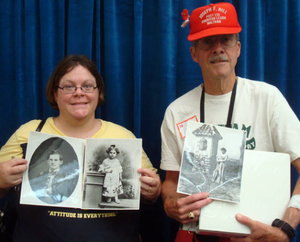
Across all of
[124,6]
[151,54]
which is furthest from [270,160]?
[124,6]

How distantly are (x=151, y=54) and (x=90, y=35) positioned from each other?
491 mm

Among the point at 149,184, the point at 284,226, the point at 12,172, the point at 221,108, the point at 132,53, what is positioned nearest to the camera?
the point at 284,226

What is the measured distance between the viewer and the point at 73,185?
1.32 m

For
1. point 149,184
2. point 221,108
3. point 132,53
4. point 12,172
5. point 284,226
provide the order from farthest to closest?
point 132,53 → point 221,108 → point 149,184 → point 12,172 → point 284,226

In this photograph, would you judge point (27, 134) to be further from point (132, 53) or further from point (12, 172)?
point (132, 53)

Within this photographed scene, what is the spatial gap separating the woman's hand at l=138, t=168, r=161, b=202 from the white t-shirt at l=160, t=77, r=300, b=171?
0.49ft

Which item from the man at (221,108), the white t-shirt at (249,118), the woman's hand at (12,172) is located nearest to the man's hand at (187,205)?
the man at (221,108)

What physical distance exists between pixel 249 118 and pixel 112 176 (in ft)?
2.66

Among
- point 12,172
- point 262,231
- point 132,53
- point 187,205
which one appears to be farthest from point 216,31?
point 12,172

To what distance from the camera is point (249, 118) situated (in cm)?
142

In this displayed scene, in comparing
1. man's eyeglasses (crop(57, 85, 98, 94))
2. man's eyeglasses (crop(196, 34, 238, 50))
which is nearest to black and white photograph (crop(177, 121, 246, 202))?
man's eyeglasses (crop(196, 34, 238, 50))

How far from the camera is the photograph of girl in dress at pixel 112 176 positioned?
1.32 meters

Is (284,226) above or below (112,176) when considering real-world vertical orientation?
below

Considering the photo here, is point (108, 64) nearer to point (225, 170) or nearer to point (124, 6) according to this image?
point (124, 6)
